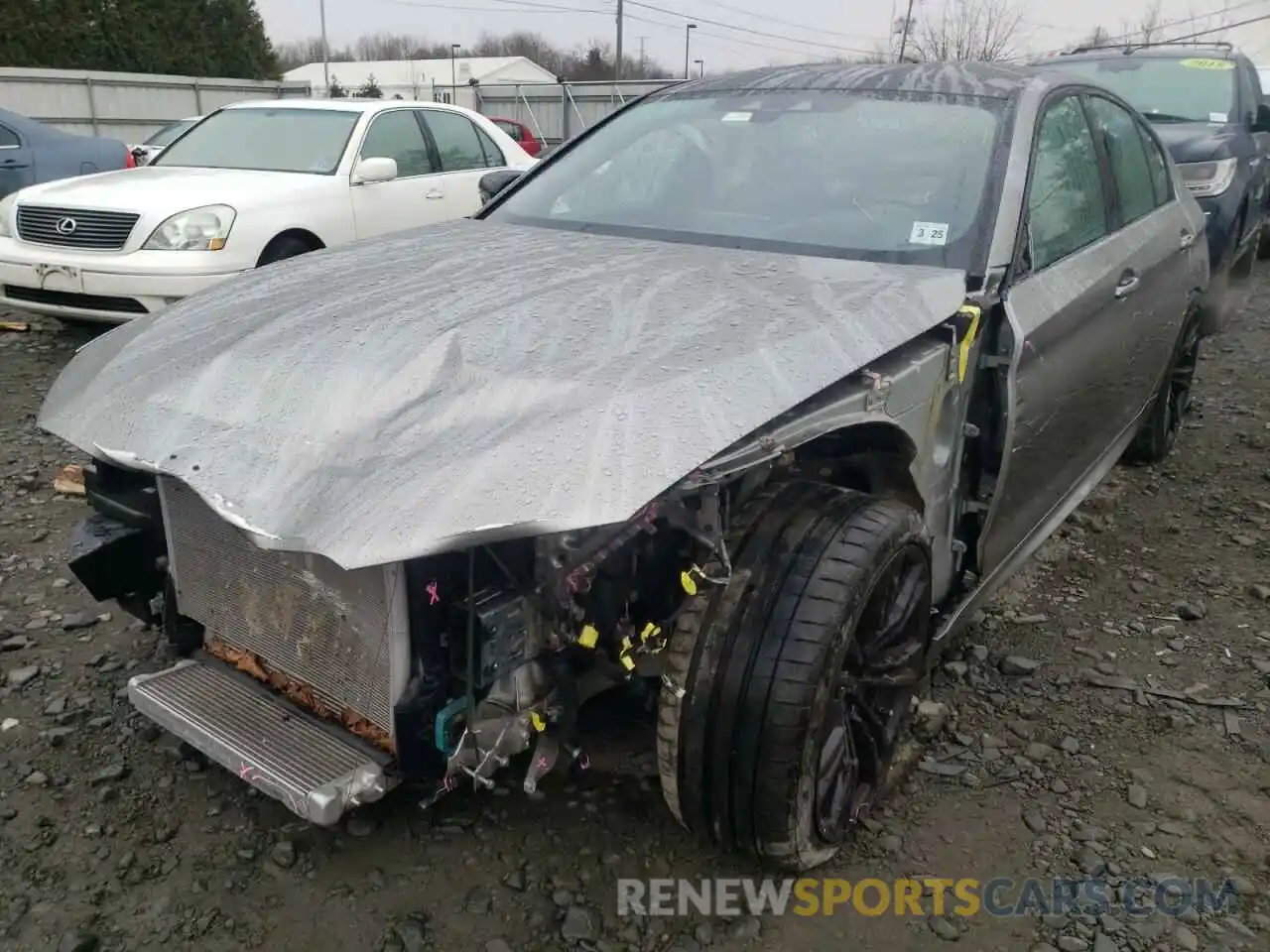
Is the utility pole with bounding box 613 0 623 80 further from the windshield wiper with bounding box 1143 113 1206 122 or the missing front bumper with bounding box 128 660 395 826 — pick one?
the missing front bumper with bounding box 128 660 395 826

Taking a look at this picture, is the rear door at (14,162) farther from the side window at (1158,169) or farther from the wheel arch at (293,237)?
the side window at (1158,169)

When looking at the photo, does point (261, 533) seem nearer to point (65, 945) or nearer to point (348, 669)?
point (348, 669)

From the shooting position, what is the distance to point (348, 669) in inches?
76.5

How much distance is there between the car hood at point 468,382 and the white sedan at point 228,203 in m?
3.29

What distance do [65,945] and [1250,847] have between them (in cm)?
252

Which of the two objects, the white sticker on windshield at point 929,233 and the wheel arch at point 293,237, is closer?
the white sticker on windshield at point 929,233

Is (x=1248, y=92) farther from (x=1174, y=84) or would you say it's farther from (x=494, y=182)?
(x=494, y=182)

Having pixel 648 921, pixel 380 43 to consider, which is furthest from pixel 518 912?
pixel 380 43

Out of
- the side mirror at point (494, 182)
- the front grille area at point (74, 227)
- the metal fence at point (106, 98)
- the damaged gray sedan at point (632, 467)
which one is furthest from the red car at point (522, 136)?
the damaged gray sedan at point (632, 467)

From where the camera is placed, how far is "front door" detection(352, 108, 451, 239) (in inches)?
260

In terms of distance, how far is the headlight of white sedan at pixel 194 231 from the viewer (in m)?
5.57

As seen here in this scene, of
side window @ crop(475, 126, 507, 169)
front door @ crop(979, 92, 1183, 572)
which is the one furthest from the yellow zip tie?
side window @ crop(475, 126, 507, 169)

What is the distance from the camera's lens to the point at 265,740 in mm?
→ 2025

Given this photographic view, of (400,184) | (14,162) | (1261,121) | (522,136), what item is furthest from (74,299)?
(522,136)
